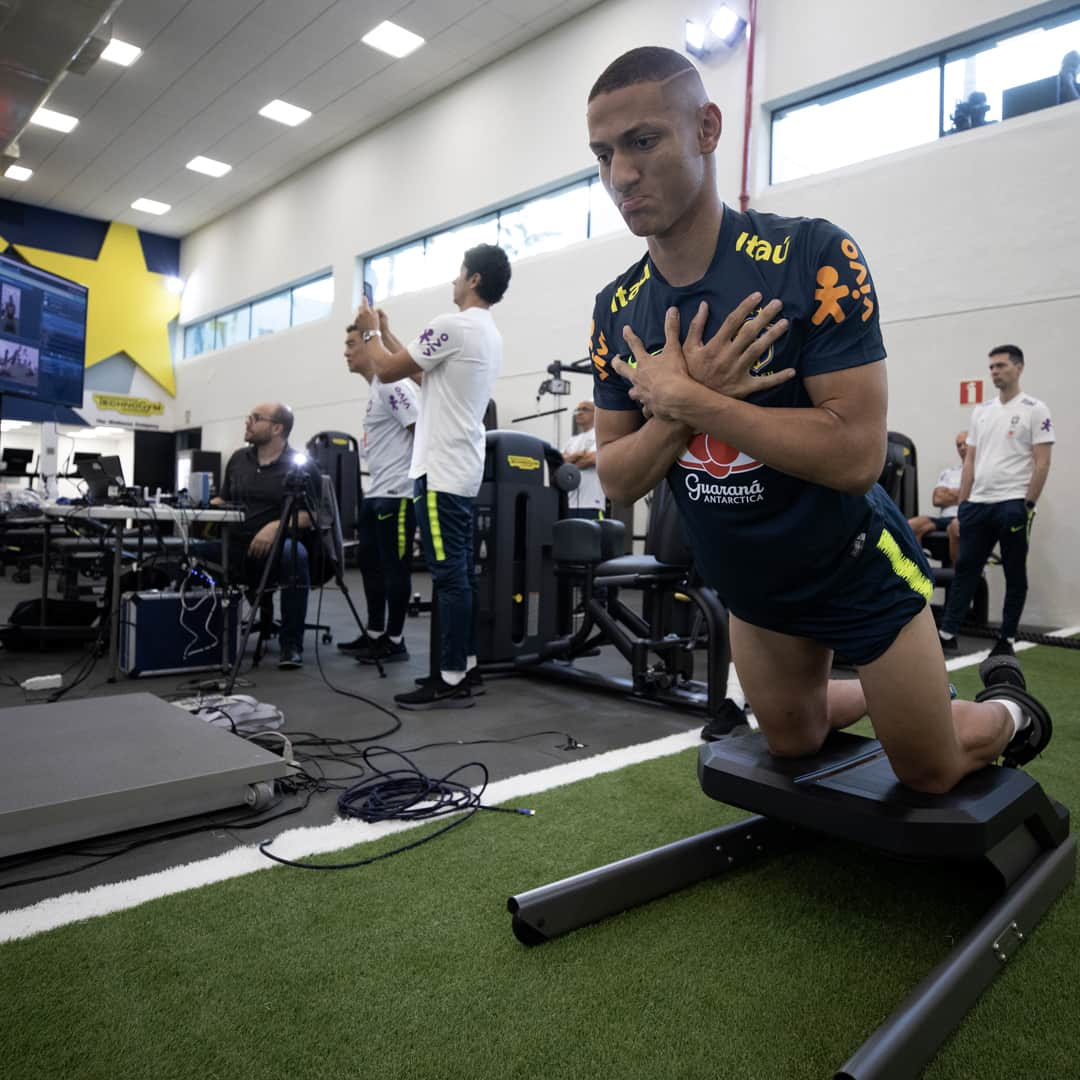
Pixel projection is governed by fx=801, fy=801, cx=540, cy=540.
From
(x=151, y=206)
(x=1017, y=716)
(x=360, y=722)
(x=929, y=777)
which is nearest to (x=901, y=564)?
(x=929, y=777)

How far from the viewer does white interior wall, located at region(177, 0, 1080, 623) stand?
5.36 m

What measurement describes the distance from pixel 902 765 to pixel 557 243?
25.7 ft

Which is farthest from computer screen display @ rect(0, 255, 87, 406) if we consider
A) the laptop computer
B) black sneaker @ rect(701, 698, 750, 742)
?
black sneaker @ rect(701, 698, 750, 742)

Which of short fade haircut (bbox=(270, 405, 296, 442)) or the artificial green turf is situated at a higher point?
short fade haircut (bbox=(270, 405, 296, 442))

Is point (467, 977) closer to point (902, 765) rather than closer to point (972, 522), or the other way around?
point (902, 765)

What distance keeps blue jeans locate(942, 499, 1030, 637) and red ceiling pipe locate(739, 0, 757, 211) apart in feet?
11.6

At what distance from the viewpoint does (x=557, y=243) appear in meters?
8.33

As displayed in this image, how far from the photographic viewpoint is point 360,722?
2.61 metres

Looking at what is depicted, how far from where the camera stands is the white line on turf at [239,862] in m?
1.29

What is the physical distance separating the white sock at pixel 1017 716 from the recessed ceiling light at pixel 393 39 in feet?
29.1

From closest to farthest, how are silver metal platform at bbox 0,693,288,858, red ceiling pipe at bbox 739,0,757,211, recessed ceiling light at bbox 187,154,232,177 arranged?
silver metal platform at bbox 0,693,288,858, red ceiling pipe at bbox 739,0,757,211, recessed ceiling light at bbox 187,154,232,177

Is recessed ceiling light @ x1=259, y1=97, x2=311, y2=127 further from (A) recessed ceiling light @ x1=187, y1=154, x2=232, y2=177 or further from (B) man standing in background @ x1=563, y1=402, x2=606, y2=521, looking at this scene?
(B) man standing in background @ x1=563, y1=402, x2=606, y2=521

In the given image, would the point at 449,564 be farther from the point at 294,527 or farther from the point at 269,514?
the point at 269,514

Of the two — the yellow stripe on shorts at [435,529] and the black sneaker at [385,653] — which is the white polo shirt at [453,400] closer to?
the yellow stripe on shorts at [435,529]
